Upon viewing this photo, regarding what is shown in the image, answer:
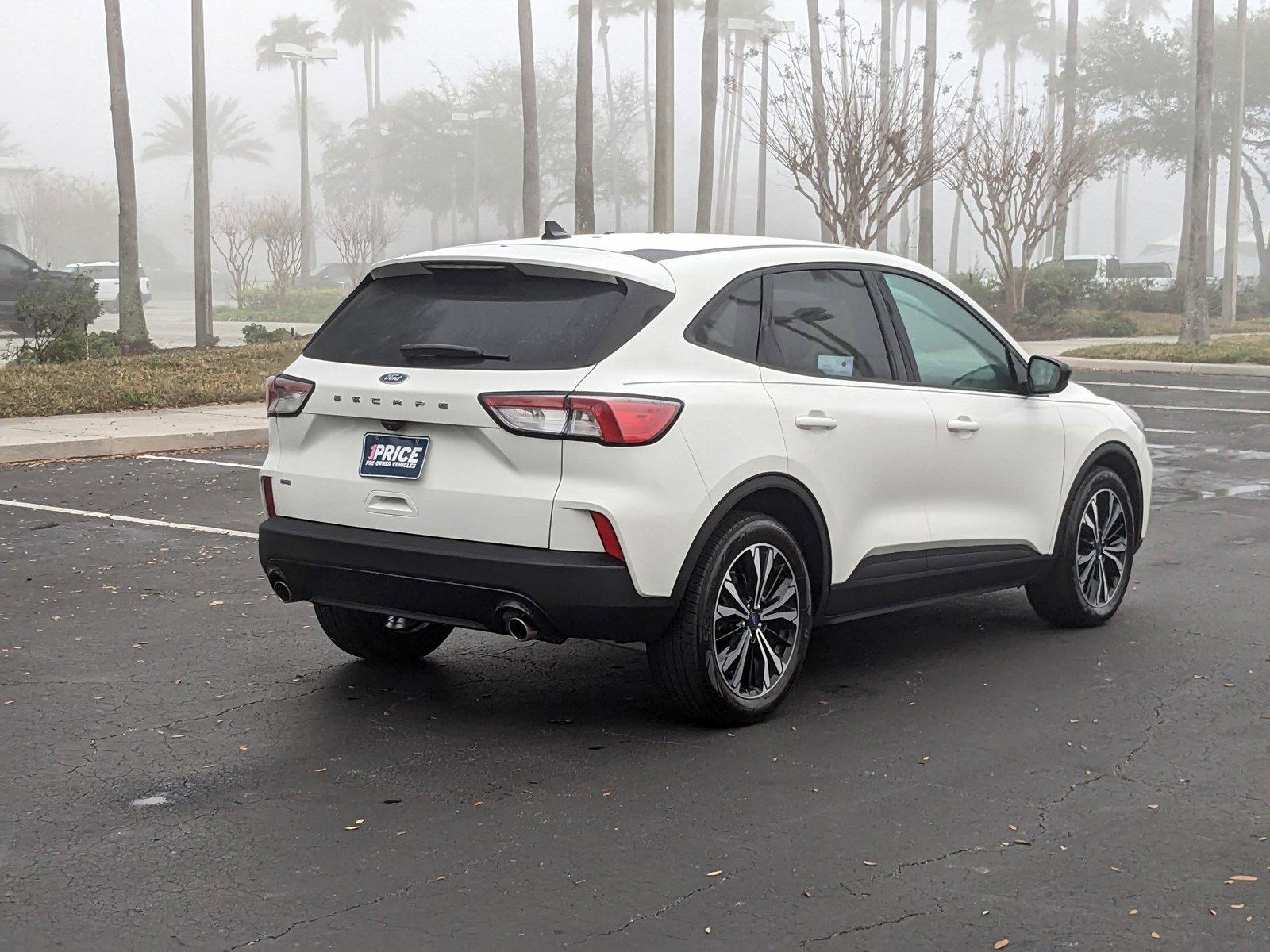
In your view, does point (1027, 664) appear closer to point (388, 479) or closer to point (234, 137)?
point (388, 479)

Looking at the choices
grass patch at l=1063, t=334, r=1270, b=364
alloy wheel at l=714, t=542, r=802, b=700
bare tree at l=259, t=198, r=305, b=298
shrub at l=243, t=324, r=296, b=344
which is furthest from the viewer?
bare tree at l=259, t=198, r=305, b=298

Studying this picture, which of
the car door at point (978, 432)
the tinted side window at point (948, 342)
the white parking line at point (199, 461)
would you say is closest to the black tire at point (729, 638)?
the car door at point (978, 432)

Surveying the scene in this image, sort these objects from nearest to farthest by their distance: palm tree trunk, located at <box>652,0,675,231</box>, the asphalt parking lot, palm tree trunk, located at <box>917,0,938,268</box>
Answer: the asphalt parking lot, palm tree trunk, located at <box>917,0,938,268</box>, palm tree trunk, located at <box>652,0,675,231</box>

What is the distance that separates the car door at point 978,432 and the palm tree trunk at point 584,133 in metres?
25.3

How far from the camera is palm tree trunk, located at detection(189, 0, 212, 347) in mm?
30562

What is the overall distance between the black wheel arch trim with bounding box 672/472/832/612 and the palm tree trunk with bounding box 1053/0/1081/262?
32.6 metres

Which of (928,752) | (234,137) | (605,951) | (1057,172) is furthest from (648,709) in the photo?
(234,137)

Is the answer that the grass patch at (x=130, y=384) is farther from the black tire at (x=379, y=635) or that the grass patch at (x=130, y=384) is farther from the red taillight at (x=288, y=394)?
the red taillight at (x=288, y=394)

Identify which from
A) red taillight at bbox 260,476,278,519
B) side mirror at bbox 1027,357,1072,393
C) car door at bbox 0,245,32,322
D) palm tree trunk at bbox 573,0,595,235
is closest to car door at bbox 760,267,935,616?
side mirror at bbox 1027,357,1072,393

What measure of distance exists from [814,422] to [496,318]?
1246mm

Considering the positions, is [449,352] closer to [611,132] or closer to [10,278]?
[10,278]

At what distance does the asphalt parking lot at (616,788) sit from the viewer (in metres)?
4.11

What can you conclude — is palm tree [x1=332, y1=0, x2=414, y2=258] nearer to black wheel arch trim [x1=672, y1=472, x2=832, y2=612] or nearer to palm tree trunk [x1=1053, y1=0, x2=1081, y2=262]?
palm tree trunk [x1=1053, y1=0, x2=1081, y2=262]

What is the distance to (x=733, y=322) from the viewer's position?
594cm
